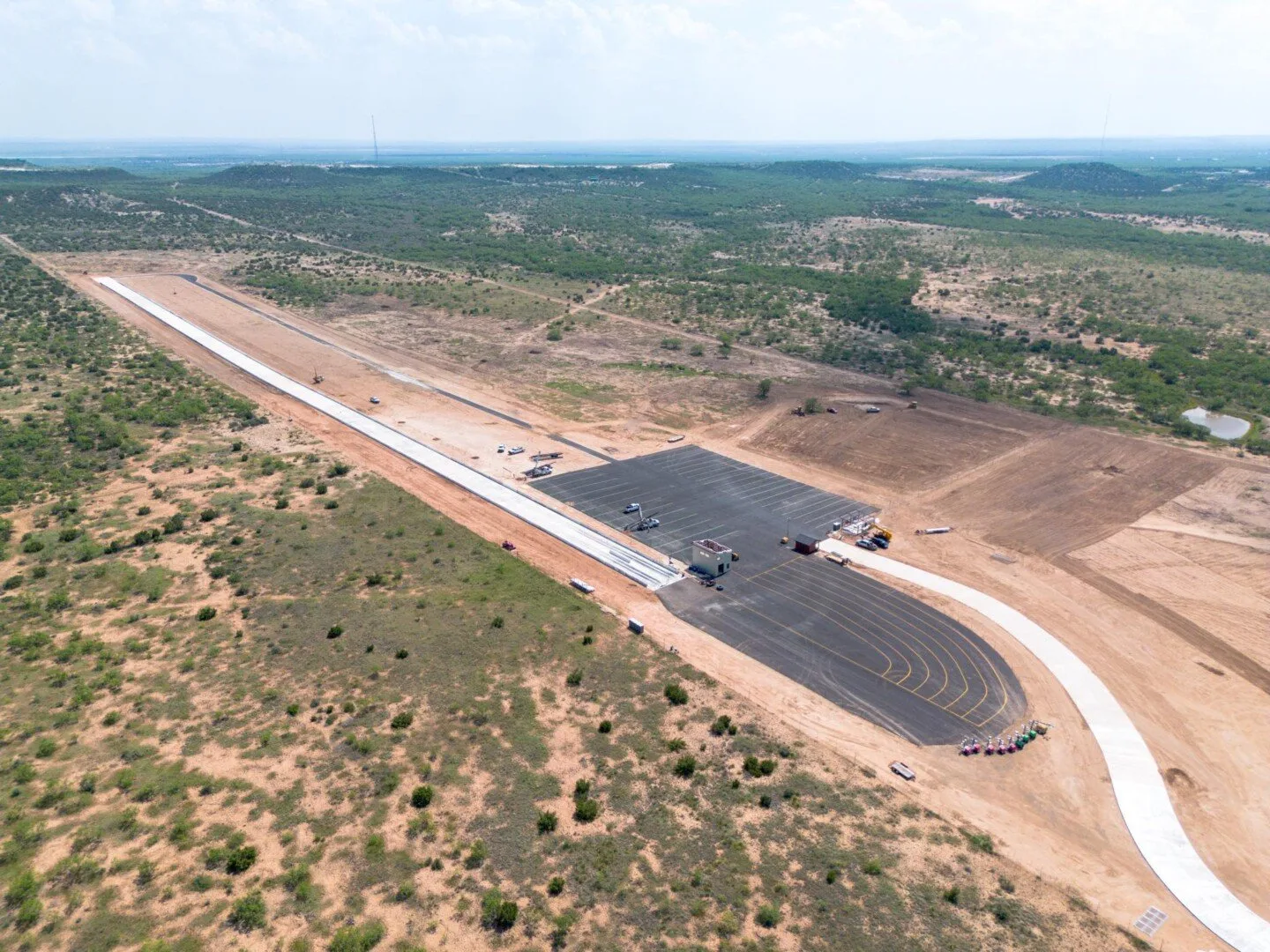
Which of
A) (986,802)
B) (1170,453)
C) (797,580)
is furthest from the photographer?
(1170,453)

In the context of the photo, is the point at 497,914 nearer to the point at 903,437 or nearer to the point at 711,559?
the point at 711,559

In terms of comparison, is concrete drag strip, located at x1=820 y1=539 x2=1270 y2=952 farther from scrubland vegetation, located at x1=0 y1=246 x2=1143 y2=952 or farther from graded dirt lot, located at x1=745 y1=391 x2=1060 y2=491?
graded dirt lot, located at x1=745 y1=391 x2=1060 y2=491

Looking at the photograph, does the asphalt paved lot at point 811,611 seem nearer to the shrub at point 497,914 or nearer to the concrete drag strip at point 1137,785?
the concrete drag strip at point 1137,785

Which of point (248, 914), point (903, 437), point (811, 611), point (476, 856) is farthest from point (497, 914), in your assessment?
point (903, 437)

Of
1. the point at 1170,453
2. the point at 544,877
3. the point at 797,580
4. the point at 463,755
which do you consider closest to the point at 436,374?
the point at 797,580

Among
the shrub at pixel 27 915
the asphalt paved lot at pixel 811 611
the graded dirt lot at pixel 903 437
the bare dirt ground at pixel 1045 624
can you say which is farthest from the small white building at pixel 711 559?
the shrub at pixel 27 915

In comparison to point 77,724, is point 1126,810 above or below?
below

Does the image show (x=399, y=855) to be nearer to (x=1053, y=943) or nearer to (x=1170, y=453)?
(x=1053, y=943)
